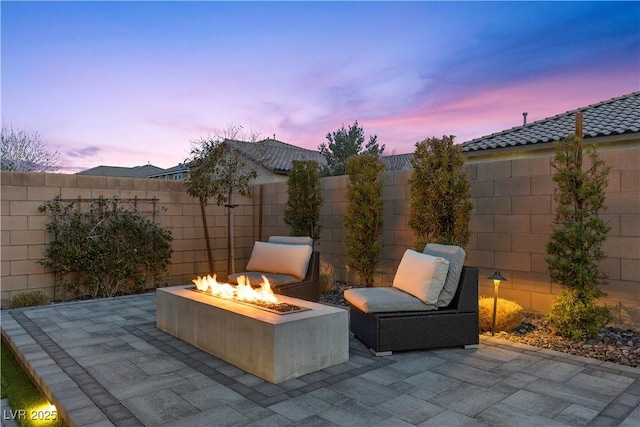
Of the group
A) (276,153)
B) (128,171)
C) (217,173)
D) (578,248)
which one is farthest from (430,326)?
(128,171)

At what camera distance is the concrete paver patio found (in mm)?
2453

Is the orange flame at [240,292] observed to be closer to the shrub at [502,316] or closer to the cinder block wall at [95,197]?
the shrub at [502,316]

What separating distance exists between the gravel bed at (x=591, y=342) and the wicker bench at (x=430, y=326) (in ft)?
2.32

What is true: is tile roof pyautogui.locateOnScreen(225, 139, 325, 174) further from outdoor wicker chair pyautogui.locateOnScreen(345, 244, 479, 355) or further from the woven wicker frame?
outdoor wicker chair pyautogui.locateOnScreen(345, 244, 479, 355)

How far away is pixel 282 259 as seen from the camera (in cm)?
572

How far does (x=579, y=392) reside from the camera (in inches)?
111

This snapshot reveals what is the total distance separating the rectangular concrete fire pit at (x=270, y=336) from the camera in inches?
120

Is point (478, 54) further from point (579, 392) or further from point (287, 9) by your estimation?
point (579, 392)

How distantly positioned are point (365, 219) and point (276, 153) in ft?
44.5

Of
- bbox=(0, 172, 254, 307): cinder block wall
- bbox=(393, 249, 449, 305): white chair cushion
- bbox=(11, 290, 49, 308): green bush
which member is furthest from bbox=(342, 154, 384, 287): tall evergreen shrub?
bbox=(11, 290, 49, 308): green bush

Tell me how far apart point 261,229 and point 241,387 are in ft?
19.1

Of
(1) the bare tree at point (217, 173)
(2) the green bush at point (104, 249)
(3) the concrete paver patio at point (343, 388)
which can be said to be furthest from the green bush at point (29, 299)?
(1) the bare tree at point (217, 173)

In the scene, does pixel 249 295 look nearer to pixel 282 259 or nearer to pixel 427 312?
pixel 427 312

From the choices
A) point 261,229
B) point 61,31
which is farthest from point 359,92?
point 61,31
